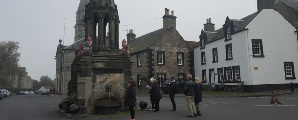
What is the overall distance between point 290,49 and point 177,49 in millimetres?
13458

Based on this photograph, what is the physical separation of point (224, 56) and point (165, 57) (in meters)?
7.69

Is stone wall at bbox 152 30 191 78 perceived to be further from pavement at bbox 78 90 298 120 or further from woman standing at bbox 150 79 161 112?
woman standing at bbox 150 79 161 112

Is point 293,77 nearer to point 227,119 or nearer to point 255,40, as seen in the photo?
point 255,40

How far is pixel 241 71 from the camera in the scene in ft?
79.4

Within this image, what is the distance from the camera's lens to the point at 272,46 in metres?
23.9

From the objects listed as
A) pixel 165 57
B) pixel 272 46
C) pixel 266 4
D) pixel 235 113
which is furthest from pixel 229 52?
pixel 235 113

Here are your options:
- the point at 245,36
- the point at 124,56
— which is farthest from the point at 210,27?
the point at 124,56

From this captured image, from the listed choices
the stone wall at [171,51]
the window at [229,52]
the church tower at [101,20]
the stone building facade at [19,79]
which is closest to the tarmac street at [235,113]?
the church tower at [101,20]

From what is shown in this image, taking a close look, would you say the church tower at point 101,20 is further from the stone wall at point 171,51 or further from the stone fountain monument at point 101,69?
the stone wall at point 171,51

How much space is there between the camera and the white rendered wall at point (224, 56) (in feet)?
77.7

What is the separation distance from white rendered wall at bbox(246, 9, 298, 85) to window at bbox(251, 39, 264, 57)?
0.32 meters

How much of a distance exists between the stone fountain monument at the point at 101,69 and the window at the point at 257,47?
16.4m

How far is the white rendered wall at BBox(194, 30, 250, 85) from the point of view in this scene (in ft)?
77.7

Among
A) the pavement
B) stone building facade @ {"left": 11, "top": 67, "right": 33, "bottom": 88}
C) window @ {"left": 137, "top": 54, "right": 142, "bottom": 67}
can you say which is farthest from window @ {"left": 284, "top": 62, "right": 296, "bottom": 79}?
stone building facade @ {"left": 11, "top": 67, "right": 33, "bottom": 88}
